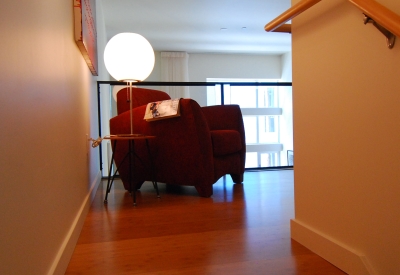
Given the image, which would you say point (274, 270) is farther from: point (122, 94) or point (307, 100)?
point (122, 94)

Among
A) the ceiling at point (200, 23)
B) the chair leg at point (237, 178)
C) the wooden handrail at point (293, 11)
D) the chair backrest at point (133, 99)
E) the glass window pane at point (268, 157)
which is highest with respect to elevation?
the ceiling at point (200, 23)

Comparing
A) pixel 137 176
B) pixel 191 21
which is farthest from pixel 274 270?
pixel 191 21

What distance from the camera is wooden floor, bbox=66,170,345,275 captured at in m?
1.07

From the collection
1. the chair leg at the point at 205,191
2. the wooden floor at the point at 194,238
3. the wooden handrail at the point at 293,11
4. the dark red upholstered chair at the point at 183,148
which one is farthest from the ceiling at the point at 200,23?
the wooden handrail at the point at 293,11

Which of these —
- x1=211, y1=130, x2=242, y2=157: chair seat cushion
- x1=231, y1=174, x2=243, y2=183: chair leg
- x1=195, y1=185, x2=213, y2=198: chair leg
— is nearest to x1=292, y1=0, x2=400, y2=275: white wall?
x1=195, y1=185, x2=213, y2=198: chair leg

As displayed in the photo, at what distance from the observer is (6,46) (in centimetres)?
64

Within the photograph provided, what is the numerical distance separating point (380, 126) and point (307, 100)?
357 mm

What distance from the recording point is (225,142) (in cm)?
239

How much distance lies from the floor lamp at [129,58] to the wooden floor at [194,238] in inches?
23.8

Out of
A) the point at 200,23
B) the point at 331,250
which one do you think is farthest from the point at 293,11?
the point at 200,23

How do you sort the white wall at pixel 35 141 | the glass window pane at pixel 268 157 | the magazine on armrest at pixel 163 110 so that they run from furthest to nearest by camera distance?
the glass window pane at pixel 268 157 < the magazine on armrest at pixel 163 110 < the white wall at pixel 35 141

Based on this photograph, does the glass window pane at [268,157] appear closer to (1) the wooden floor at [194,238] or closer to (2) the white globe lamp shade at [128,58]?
(1) the wooden floor at [194,238]

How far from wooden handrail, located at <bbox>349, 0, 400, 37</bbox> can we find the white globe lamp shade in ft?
5.19

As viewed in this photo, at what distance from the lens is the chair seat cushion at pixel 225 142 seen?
2.33 metres
